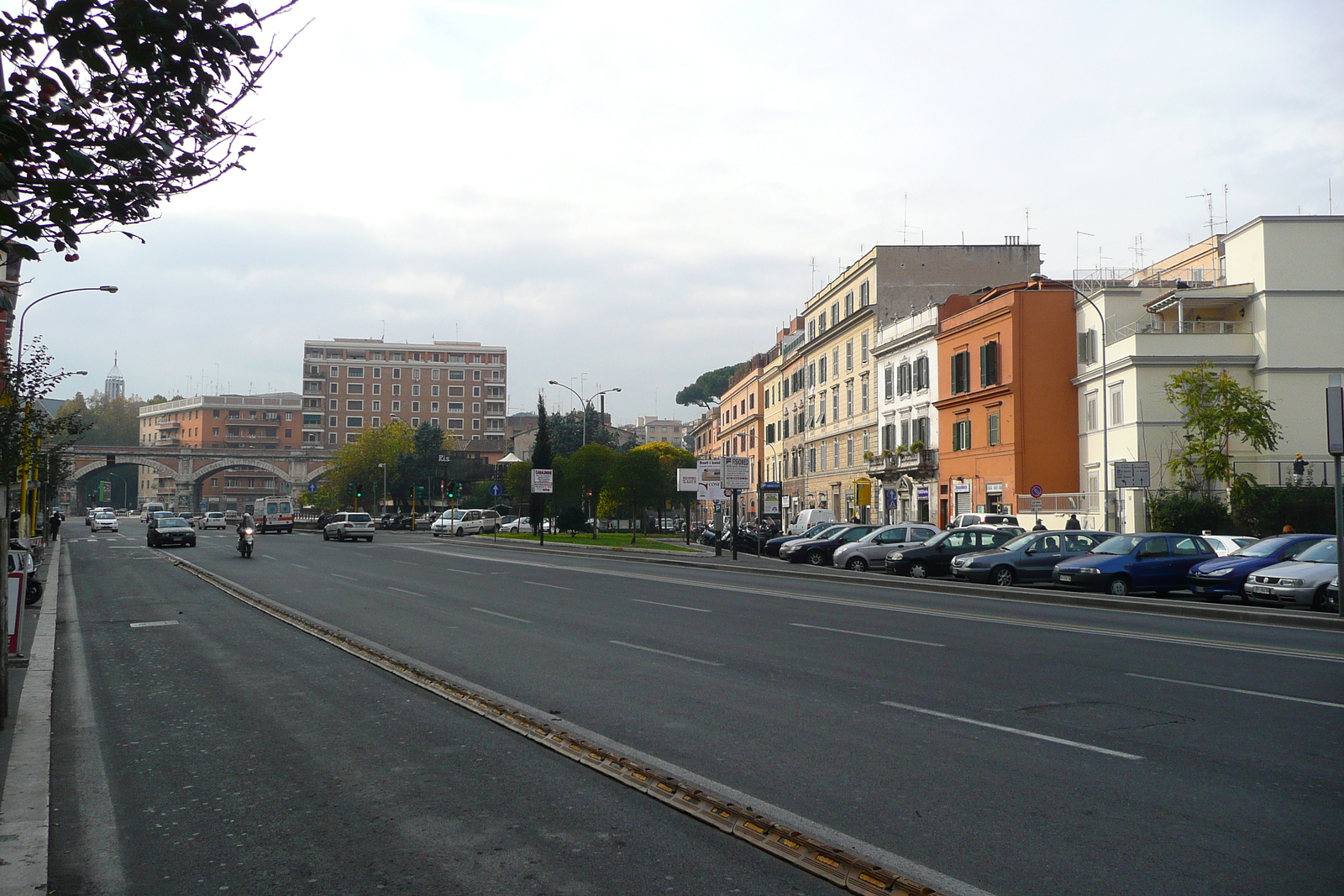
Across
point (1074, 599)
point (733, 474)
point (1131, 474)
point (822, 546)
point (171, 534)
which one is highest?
point (733, 474)

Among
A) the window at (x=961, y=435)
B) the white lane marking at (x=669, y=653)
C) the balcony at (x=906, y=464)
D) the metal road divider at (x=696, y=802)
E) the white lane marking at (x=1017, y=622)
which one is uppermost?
the window at (x=961, y=435)

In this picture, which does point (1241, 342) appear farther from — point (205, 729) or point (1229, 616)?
point (205, 729)

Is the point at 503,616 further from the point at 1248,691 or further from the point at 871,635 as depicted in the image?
the point at 1248,691

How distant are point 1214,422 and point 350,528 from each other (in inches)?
1636

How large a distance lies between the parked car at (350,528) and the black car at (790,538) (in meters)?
23.2

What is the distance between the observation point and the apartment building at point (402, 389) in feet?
497

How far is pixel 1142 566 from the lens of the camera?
23297 mm

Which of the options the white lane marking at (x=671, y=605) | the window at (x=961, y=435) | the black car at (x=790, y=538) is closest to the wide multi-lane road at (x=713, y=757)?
the white lane marking at (x=671, y=605)

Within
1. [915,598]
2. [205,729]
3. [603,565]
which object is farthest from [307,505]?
[205,729]

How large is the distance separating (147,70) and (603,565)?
28437 millimetres

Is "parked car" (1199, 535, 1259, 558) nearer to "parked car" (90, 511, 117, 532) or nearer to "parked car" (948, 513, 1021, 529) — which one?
"parked car" (948, 513, 1021, 529)

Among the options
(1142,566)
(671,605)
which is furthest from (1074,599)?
(671,605)

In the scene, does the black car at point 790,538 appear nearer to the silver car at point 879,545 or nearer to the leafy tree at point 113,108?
the silver car at point 879,545

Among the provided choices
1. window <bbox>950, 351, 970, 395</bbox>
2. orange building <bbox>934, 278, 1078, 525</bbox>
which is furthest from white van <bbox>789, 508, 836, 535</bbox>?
window <bbox>950, 351, 970, 395</bbox>
